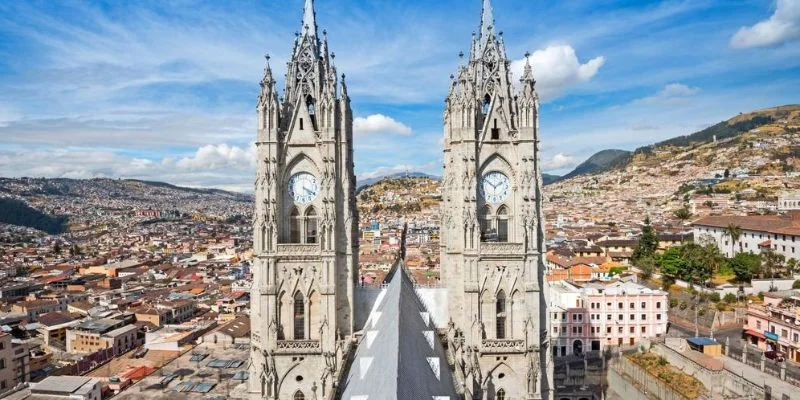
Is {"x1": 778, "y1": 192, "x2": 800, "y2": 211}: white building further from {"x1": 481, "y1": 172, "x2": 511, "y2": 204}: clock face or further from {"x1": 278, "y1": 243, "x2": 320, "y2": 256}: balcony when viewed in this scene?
{"x1": 278, "y1": 243, "x2": 320, "y2": 256}: balcony

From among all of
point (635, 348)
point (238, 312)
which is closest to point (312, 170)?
point (635, 348)

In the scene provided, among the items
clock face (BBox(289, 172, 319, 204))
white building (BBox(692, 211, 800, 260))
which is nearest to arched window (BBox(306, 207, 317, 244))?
clock face (BBox(289, 172, 319, 204))

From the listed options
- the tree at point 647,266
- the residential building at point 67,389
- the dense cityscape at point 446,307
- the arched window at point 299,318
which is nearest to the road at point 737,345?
the dense cityscape at point 446,307

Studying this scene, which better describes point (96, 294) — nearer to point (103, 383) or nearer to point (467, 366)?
point (103, 383)

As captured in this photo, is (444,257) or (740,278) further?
(740,278)

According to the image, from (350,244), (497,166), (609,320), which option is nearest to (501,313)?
(497,166)

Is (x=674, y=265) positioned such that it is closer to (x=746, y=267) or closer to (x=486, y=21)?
(x=746, y=267)

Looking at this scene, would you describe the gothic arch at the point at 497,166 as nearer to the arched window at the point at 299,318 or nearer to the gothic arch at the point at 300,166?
the gothic arch at the point at 300,166
